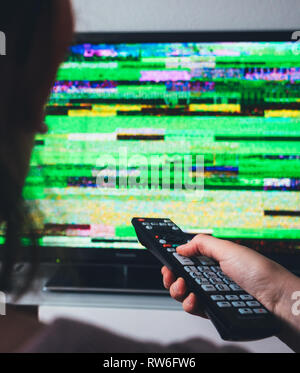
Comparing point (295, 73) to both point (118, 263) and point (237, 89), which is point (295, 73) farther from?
point (118, 263)

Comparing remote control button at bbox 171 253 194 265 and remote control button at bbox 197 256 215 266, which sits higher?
remote control button at bbox 171 253 194 265

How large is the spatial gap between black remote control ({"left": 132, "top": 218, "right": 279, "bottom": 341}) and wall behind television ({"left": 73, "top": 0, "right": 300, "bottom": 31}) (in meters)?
0.52

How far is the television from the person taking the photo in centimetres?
72

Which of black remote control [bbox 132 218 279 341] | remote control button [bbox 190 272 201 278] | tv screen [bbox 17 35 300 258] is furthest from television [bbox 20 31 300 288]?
remote control button [bbox 190 272 201 278]

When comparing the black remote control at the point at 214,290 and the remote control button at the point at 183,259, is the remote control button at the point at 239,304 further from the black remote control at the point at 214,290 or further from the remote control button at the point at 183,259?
the remote control button at the point at 183,259

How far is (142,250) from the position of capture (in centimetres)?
75

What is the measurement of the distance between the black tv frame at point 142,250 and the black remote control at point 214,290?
14 centimetres

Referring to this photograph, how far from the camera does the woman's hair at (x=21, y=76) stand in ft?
0.97

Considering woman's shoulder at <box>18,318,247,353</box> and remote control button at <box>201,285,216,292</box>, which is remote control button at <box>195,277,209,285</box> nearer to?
remote control button at <box>201,285,216,292</box>

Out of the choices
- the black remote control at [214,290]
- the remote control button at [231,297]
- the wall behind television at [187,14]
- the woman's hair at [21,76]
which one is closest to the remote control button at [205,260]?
the black remote control at [214,290]

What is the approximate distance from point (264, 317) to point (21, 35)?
41cm

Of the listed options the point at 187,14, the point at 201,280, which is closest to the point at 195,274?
the point at 201,280

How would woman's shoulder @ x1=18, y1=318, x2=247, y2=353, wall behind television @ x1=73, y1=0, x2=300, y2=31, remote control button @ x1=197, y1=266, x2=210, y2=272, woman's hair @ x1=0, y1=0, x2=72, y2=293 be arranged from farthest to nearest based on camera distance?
wall behind television @ x1=73, y1=0, x2=300, y2=31 → woman's shoulder @ x1=18, y1=318, x2=247, y2=353 → remote control button @ x1=197, y1=266, x2=210, y2=272 → woman's hair @ x1=0, y1=0, x2=72, y2=293

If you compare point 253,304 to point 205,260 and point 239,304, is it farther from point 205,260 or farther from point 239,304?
point 205,260
